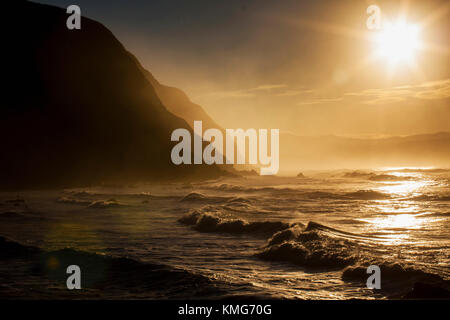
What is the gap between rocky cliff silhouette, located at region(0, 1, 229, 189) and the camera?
63031 mm

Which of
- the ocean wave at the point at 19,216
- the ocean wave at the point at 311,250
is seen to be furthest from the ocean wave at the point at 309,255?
the ocean wave at the point at 19,216

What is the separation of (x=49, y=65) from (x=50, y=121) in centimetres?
1362

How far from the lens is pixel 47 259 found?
10.8 metres

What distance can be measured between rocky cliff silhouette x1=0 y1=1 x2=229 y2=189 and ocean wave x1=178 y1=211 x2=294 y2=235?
45.2m

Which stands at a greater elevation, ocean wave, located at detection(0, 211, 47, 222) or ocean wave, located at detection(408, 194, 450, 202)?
ocean wave, located at detection(408, 194, 450, 202)

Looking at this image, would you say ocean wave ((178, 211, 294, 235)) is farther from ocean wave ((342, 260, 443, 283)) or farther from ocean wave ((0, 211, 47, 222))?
ocean wave ((0, 211, 47, 222))

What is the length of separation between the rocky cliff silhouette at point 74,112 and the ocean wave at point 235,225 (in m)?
45.2

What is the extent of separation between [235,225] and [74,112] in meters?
61.8

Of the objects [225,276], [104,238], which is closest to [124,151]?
[104,238]

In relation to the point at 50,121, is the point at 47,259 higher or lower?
lower

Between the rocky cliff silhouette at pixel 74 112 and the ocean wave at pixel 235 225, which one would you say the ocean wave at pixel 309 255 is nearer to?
the ocean wave at pixel 235 225

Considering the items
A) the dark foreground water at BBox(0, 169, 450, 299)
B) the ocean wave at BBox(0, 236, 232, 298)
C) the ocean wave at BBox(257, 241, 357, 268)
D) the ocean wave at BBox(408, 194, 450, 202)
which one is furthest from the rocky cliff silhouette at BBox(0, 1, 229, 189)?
the ocean wave at BBox(257, 241, 357, 268)

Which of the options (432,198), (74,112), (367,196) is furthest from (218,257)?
(74,112)

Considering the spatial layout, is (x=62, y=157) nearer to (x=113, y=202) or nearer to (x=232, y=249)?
(x=113, y=202)
